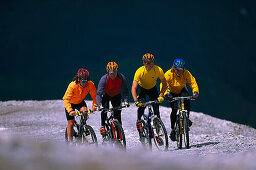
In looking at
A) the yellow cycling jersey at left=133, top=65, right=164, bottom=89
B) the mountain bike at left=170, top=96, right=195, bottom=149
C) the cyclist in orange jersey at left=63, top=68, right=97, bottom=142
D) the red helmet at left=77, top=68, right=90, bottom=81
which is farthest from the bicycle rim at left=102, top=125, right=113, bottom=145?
the mountain bike at left=170, top=96, right=195, bottom=149

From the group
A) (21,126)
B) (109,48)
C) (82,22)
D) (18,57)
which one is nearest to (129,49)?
(109,48)

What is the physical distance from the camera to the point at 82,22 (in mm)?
49375

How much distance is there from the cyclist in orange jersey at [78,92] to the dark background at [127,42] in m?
35.1

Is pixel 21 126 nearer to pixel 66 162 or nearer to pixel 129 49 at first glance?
pixel 66 162

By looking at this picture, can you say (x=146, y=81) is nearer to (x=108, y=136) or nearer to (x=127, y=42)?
(x=108, y=136)

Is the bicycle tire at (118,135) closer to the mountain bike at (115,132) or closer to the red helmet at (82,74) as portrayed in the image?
the mountain bike at (115,132)

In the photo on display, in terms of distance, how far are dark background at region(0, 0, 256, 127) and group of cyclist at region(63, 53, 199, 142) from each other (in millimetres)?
34007

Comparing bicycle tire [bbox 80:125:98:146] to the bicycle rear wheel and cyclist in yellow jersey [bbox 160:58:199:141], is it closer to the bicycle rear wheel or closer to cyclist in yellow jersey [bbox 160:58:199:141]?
the bicycle rear wheel

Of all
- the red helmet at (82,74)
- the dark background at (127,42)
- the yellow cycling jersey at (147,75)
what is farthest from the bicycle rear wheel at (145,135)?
the dark background at (127,42)

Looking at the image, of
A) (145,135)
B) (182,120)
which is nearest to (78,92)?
(145,135)

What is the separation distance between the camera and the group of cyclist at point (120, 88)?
307 inches

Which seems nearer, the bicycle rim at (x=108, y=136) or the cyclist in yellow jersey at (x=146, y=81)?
the bicycle rim at (x=108, y=136)

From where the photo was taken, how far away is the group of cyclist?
7.79 metres

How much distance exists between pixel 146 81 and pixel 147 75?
154 mm
